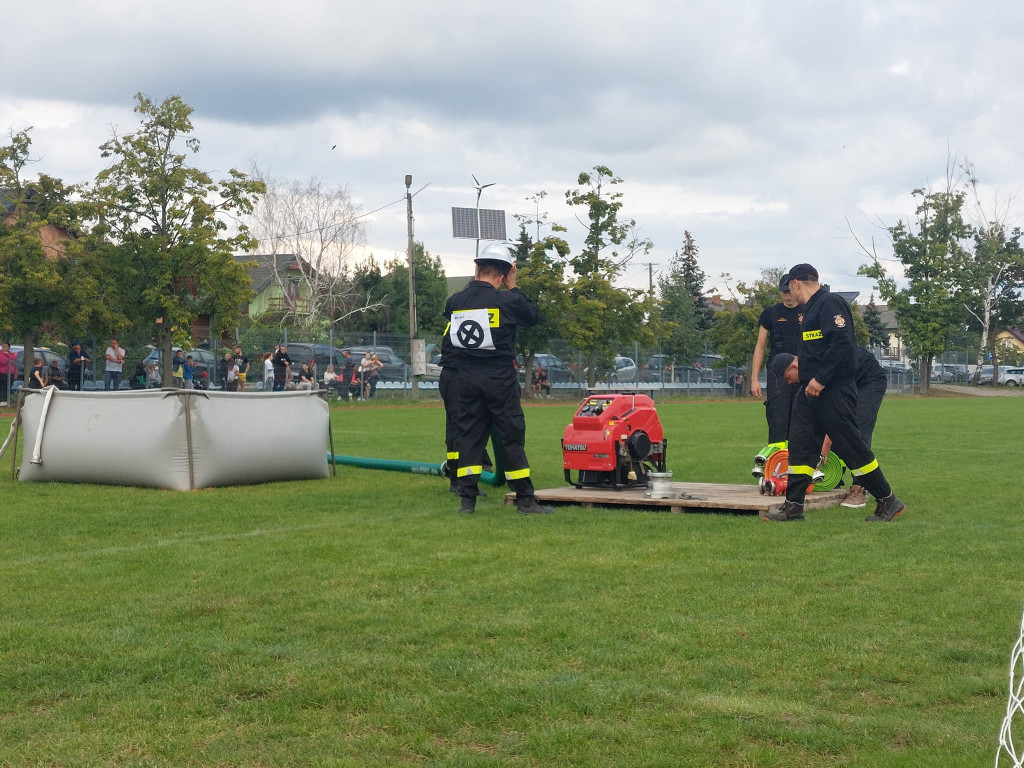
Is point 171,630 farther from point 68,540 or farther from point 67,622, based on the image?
point 68,540

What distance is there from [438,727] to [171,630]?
1827 millimetres

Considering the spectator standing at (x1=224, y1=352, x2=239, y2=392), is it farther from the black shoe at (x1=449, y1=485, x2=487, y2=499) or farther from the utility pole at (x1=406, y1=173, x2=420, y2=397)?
the black shoe at (x1=449, y1=485, x2=487, y2=499)

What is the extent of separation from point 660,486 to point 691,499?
0.96 feet

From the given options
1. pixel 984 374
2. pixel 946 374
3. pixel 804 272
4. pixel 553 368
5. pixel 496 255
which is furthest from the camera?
pixel 984 374

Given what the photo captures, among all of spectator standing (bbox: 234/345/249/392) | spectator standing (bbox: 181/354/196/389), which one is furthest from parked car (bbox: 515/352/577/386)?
spectator standing (bbox: 181/354/196/389)

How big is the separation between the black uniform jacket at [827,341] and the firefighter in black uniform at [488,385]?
2169mm

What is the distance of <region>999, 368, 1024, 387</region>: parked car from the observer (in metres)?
65.4

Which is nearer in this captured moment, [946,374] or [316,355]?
[316,355]

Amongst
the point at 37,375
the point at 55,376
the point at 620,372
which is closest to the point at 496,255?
the point at 37,375

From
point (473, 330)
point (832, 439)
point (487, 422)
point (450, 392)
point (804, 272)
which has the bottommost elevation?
point (832, 439)

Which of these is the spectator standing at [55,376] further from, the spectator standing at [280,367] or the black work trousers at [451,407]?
the black work trousers at [451,407]

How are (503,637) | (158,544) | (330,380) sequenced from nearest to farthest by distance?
1. (503,637)
2. (158,544)
3. (330,380)

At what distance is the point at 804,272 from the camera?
9031 mm

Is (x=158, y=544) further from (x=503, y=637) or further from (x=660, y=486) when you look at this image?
(x=660, y=486)
